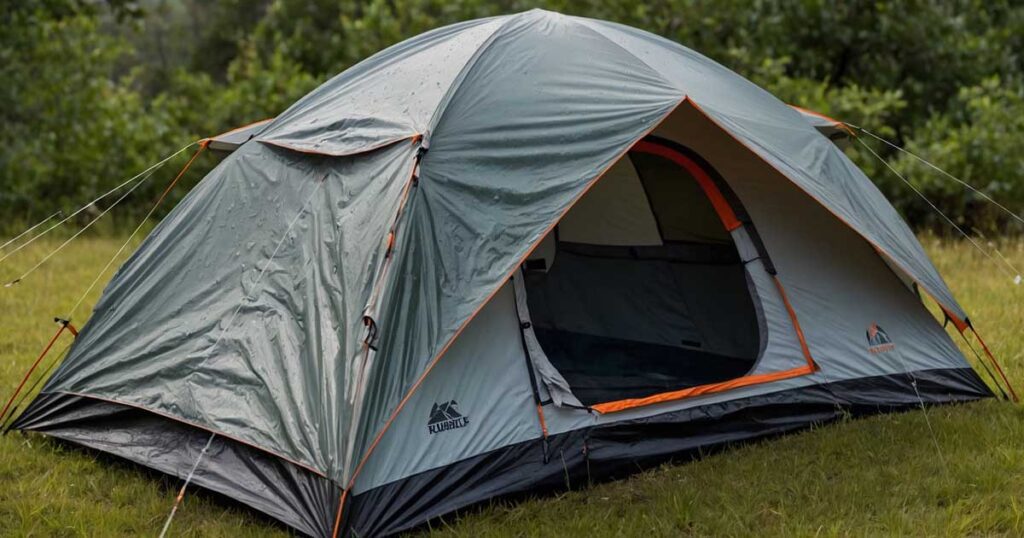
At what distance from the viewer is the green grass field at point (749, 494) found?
3799 millimetres

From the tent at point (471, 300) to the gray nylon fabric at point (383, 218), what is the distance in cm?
1

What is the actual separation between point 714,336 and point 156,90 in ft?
86.8

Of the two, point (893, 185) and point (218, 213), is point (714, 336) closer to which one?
point (218, 213)

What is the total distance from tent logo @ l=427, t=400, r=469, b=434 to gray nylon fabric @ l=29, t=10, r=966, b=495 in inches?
5.8

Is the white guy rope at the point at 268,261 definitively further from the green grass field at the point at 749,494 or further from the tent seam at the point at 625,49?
the tent seam at the point at 625,49

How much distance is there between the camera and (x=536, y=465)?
4125 mm

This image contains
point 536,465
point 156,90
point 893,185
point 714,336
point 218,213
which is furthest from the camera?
point 156,90

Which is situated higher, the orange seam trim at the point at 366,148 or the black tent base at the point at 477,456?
the orange seam trim at the point at 366,148

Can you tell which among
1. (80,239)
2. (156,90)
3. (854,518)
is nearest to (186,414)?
(854,518)

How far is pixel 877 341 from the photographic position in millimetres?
4934

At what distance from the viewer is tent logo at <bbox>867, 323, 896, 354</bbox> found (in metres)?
4.92

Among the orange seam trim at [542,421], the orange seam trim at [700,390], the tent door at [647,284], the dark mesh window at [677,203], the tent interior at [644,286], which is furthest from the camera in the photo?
the dark mesh window at [677,203]

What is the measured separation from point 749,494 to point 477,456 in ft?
3.23

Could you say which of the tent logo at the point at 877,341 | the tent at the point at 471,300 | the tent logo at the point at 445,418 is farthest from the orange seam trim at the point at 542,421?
the tent logo at the point at 877,341
